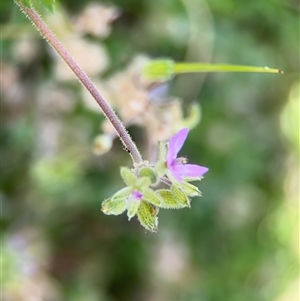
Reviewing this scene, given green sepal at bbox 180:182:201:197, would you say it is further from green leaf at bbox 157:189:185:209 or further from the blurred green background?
the blurred green background

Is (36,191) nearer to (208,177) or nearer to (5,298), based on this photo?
(5,298)

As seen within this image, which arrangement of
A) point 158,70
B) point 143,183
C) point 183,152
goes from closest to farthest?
1. point 143,183
2. point 158,70
3. point 183,152

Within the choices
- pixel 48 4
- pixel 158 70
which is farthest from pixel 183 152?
pixel 48 4

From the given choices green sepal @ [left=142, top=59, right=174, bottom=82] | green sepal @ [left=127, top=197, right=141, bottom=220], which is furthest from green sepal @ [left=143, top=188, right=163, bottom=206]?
green sepal @ [left=142, top=59, right=174, bottom=82]

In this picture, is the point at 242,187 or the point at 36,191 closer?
the point at 36,191

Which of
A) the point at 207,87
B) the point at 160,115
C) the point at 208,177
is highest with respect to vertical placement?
the point at 207,87

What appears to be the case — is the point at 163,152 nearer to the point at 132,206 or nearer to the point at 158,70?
the point at 132,206

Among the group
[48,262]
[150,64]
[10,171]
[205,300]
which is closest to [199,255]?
[205,300]
